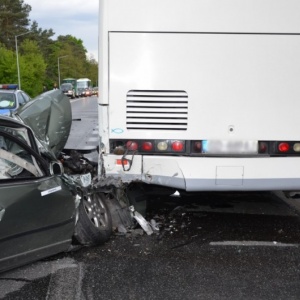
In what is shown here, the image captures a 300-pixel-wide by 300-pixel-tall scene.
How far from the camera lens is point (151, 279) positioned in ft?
14.2

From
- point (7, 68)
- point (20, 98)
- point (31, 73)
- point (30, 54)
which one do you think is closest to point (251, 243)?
point (20, 98)

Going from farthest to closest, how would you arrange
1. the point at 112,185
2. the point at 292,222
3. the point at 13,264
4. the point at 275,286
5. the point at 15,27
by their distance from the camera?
the point at 15,27, the point at 292,222, the point at 112,185, the point at 275,286, the point at 13,264

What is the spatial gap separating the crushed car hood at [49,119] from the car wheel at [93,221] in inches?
49.6

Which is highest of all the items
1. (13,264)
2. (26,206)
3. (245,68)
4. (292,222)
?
(245,68)

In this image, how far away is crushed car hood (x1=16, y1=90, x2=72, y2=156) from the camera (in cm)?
639

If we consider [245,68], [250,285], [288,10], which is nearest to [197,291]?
[250,285]

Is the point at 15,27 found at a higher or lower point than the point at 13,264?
higher

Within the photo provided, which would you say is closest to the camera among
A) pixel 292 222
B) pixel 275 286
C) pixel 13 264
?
pixel 13 264

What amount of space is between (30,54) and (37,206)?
201 ft

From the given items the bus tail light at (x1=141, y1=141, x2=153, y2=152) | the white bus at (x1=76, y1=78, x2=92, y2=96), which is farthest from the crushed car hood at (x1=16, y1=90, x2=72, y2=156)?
the white bus at (x1=76, y1=78, x2=92, y2=96)

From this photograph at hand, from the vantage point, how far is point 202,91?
4961 millimetres

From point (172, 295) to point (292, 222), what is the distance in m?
2.71

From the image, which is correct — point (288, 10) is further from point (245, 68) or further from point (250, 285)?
point (250, 285)

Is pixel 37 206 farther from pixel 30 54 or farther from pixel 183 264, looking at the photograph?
pixel 30 54
